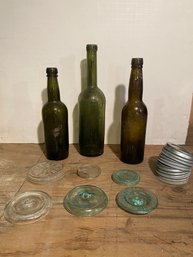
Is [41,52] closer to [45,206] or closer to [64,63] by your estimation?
[64,63]

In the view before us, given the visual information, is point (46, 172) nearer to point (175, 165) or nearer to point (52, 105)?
point (52, 105)

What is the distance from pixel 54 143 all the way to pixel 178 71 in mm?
416

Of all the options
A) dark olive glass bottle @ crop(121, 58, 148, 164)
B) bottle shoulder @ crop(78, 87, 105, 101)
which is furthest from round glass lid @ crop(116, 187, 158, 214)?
bottle shoulder @ crop(78, 87, 105, 101)

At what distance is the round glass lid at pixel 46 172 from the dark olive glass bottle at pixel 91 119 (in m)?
0.11

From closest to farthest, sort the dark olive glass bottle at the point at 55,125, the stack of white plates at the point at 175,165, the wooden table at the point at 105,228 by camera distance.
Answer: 1. the wooden table at the point at 105,228
2. the stack of white plates at the point at 175,165
3. the dark olive glass bottle at the point at 55,125

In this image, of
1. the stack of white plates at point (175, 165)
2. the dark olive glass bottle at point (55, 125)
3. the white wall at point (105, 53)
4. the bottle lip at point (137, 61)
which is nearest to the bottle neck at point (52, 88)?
the dark olive glass bottle at point (55, 125)

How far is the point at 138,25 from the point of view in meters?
0.61

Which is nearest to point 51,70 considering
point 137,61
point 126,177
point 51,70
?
point 51,70

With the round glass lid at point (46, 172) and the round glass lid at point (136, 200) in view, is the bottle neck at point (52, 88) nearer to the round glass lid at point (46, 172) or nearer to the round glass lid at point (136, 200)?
the round glass lid at point (46, 172)

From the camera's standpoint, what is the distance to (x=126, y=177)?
1.67ft

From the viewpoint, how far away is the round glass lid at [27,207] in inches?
14.8

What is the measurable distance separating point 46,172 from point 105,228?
8.9 inches

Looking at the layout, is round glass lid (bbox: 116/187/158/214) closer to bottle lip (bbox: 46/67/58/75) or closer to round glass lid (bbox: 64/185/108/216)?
round glass lid (bbox: 64/185/108/216)

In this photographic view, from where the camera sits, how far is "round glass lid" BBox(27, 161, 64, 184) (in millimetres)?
499
